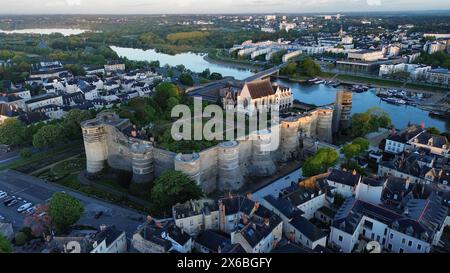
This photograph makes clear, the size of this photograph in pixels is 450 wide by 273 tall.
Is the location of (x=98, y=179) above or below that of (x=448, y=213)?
below

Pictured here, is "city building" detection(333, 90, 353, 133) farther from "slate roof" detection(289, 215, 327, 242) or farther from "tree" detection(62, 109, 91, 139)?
"tree" detection(62, 109, 91, 139)

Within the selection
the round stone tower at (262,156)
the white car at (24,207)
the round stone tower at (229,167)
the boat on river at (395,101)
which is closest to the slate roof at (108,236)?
the round stone tower at (229,167)

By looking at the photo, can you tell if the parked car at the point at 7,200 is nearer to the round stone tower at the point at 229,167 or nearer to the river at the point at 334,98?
the round stone tower at the point at 229,167

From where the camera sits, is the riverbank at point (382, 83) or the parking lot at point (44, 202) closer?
the parking lot at point (44, 202)

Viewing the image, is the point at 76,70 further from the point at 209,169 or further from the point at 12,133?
the point at 209,169

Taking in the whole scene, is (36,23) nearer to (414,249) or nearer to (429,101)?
(429,101)

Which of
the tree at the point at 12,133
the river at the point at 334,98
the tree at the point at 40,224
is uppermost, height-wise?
the tree at the point at 12,133
